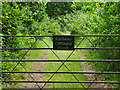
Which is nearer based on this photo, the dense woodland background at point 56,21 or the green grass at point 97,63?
the dense woodland background at point 56,21

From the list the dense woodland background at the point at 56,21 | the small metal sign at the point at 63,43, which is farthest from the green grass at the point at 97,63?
the small metal sign at the point at 63,43

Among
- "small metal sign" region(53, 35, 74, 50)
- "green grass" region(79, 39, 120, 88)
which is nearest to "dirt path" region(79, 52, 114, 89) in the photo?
"green grass" region(79, 39, 120, 88)

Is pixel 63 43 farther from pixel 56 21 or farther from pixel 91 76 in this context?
pixel 91 76

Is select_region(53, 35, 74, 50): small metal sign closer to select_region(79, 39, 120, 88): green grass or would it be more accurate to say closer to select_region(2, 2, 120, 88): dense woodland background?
select_region(2, 2, 120, 88): dense woodland background

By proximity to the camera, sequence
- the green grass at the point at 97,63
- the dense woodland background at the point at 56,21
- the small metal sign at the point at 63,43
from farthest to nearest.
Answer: the green grass at the point at 97,63 → the dense woodland background at the point at 56,21 → the small metal sign at the point at 63,43

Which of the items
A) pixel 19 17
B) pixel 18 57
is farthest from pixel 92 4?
pixel 18 57

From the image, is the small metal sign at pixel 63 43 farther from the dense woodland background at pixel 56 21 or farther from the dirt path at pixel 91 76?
the dirt path at pixel 91 76

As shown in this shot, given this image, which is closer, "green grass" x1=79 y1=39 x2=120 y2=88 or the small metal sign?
the small metal sign

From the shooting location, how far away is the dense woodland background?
350 cm

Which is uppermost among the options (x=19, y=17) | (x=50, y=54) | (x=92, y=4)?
(x=92, y=4)

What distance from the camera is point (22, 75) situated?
3.63 m

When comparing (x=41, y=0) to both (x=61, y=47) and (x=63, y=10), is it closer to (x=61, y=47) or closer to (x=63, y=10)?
(x=63, y=10)

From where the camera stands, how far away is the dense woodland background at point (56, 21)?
350 cm

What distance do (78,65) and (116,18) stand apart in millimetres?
1292
